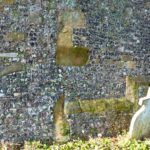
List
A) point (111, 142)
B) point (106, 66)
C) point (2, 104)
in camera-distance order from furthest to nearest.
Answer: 1. point (106, 66)
2. point (2, 104)
3. point (111, 142)

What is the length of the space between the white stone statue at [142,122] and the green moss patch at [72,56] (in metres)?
1.71

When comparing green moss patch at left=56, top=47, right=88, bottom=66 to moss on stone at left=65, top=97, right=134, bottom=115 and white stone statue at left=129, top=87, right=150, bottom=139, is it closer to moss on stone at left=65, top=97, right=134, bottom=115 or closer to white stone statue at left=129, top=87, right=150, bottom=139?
moss on stone at left=65, top=97, right=134, bottom=115

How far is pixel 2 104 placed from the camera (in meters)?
9.67

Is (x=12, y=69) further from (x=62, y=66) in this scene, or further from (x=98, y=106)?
(x=98, y=106)

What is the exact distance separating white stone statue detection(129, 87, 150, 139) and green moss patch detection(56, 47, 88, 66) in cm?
171

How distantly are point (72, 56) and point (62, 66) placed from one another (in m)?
0.28

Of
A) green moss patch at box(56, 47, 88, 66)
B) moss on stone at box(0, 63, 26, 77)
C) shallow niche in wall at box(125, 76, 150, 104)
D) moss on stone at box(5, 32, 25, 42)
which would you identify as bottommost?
shallow niche in wall at box(125, 76, 150, 104)

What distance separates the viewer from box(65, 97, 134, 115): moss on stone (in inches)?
396

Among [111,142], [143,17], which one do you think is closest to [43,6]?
[143,17]

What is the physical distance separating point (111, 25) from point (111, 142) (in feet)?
8.84

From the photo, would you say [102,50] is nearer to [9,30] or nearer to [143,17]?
[143,17]

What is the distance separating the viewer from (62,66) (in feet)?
33.0

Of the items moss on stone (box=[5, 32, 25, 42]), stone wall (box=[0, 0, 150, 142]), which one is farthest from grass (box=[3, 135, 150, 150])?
moss on stone (box=[5, 32, 25, 42])

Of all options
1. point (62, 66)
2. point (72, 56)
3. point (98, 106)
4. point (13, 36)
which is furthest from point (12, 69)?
point (98, 106)
